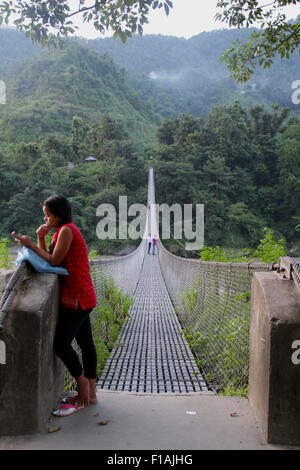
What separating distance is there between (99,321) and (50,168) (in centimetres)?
2300

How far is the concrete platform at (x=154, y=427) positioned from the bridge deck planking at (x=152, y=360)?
472mm

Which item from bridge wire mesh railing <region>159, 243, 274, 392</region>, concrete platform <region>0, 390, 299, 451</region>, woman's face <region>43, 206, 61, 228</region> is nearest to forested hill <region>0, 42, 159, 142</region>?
bridge wire mesh railing <region>159, 243, 274, 392</region>

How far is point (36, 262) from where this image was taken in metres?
1.36

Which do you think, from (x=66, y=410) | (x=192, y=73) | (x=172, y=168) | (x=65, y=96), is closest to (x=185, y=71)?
(x=192, y=73)

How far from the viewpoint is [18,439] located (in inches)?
46.3

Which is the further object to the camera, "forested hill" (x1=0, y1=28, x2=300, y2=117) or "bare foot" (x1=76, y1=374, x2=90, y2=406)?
"forested hill" (x1=0, y1=28, x2=300, y2=117)

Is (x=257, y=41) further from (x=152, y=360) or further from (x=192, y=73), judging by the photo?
(x=192, y=73)

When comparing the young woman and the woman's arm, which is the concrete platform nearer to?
the young woman

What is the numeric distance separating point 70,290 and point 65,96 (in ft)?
161

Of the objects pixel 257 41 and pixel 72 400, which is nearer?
pixel 72 400

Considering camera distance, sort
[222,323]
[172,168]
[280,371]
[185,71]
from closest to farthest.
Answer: [280,371], [222,323], [172,168], [185,71]

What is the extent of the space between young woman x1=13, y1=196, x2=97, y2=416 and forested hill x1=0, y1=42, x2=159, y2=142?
1385 inches

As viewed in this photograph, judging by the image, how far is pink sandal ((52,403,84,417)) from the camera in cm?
133

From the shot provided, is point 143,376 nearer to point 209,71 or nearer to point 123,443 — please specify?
point 123,443
